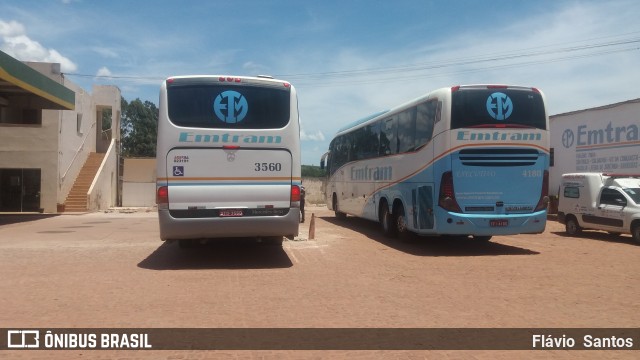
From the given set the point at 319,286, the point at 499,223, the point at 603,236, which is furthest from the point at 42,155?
the point at 603,236

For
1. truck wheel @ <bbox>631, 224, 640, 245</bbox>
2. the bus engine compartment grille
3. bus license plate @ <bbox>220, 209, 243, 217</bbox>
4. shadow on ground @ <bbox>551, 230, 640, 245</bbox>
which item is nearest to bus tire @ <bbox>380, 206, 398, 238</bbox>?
the bus engine compartment grille

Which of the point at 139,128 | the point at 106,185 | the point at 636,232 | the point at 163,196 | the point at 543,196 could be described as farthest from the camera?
the point at 139,128

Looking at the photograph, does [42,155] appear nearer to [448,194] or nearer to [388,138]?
[388,138]

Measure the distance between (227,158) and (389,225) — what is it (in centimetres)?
609

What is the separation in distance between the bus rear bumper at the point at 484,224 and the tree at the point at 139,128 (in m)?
57.7

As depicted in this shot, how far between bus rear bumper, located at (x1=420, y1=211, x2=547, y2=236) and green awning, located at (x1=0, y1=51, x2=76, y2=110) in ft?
49.7

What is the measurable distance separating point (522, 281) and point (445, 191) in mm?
2986

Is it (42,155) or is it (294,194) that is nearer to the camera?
A: (294,194)

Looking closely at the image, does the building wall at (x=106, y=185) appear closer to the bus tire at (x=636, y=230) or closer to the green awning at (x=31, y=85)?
the green awning at (x=31, y=85)

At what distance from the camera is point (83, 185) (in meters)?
28.1

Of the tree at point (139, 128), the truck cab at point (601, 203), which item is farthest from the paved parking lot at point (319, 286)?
the tree at point (139, 128)

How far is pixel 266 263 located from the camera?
1034cm

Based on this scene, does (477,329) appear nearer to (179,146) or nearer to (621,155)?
(179,146)
